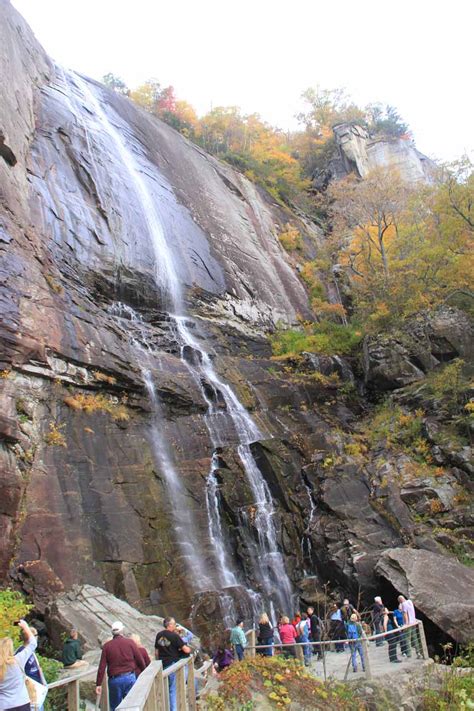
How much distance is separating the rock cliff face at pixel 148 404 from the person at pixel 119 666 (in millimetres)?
5953

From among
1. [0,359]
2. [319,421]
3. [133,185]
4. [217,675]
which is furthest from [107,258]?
[217,675]

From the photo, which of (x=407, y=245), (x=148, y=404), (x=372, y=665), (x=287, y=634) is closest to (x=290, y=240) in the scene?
(x=407, y=245)

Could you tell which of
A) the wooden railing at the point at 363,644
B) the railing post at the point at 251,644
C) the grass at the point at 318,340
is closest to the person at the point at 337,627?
the wooden railing at the point at 363,644

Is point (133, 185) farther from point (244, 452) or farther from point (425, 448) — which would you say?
point (425, 448)

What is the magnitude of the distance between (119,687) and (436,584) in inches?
415

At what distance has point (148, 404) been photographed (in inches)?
700

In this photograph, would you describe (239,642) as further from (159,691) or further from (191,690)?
(159,691)

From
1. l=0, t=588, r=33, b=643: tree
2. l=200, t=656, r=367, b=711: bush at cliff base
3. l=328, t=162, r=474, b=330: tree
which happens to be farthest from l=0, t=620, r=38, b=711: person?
l=328, t=162, r=474, b=330: tree

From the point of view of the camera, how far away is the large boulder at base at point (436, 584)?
42.6ft

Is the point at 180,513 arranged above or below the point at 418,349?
below

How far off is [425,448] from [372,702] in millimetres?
11322

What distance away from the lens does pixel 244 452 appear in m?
18.5

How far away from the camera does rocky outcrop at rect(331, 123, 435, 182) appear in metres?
50.4

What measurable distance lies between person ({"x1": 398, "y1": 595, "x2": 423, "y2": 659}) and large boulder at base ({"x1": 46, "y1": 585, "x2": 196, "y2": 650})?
17.9ft
